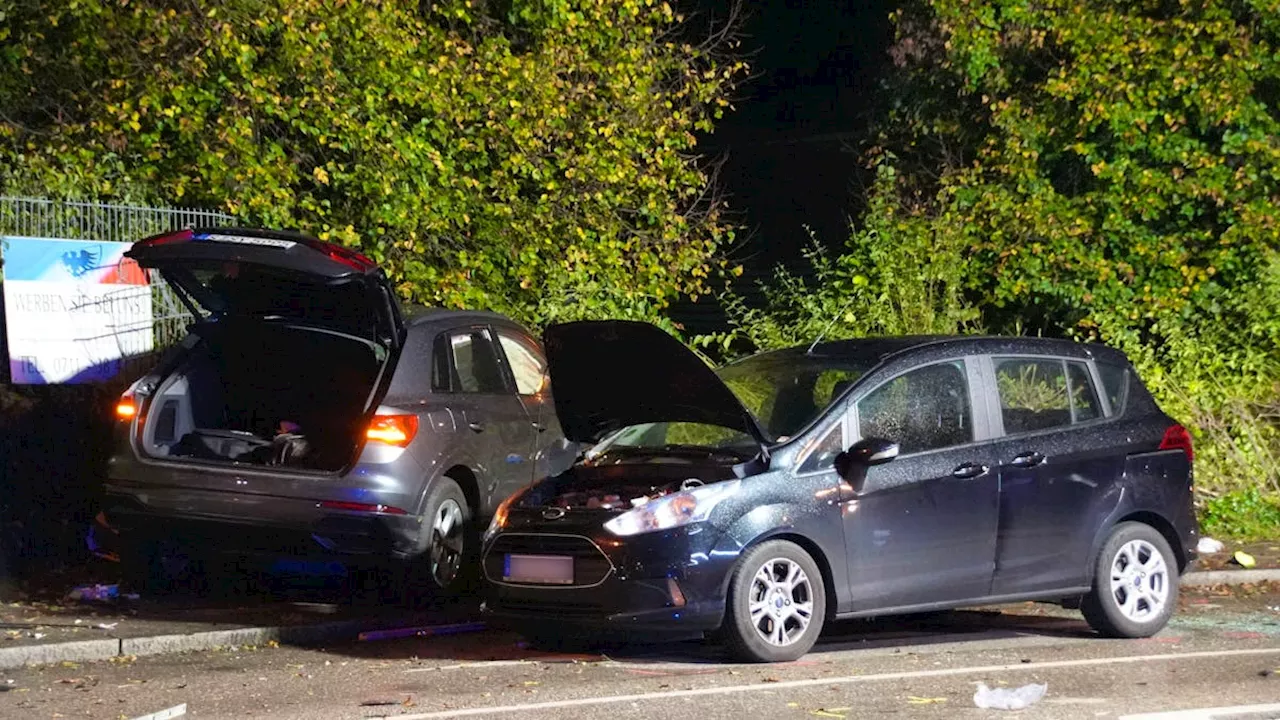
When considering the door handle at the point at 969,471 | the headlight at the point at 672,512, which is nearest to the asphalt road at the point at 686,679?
the headlight at the point at 672,512

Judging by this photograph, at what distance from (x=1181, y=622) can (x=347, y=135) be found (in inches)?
327

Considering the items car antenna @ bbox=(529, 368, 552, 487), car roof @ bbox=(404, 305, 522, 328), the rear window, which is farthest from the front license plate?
the rear window

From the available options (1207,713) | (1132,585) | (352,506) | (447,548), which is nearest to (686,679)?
(1207,713)

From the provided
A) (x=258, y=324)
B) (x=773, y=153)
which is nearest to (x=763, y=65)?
(x=773, y=153)

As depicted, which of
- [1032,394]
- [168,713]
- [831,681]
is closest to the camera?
[168,713]

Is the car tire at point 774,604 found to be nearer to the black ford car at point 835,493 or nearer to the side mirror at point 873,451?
the black ford car at point 835,493

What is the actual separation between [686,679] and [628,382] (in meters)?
1.84

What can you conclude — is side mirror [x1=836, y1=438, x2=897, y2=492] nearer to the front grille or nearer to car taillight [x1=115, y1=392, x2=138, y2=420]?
the front grille

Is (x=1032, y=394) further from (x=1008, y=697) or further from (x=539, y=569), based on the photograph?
(x=539, y=569)

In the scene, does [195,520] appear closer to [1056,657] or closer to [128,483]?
[128,483]

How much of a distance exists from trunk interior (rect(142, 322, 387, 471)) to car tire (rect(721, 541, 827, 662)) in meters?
2.83

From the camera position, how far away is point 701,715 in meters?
7.46

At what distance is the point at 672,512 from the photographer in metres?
8.78

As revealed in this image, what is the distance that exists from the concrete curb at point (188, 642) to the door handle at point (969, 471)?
10.7 ft
